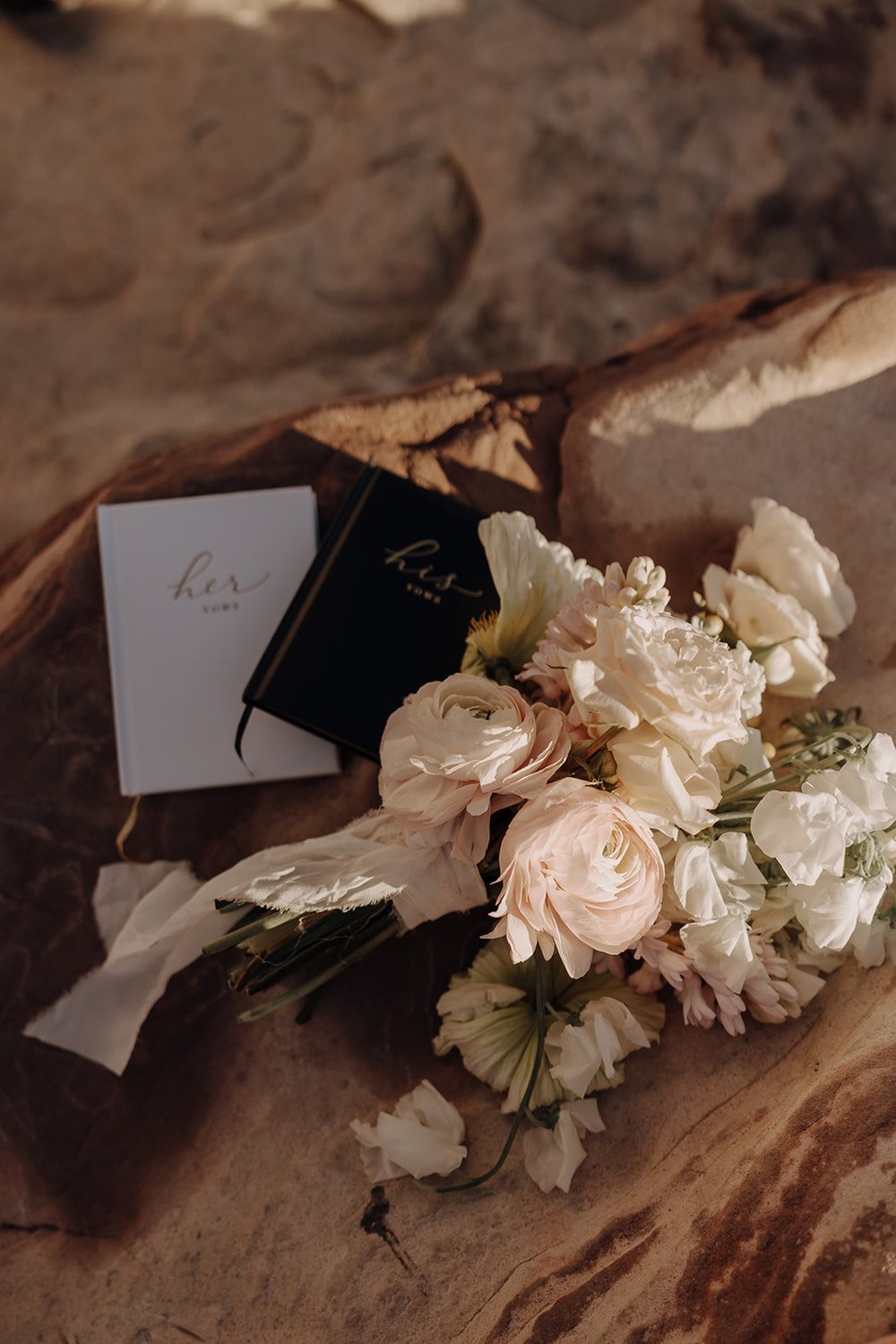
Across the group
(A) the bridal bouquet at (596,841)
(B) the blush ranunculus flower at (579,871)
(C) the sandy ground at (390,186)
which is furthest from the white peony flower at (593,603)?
(C) the sandy ground at (390,186)

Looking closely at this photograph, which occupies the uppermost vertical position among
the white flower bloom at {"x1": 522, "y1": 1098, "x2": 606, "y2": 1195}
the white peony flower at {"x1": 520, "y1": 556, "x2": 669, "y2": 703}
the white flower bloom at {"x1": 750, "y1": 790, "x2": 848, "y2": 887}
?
the white peony flower at {"x1": 520, "y1": 556, "x2": 669, "y2": 703}

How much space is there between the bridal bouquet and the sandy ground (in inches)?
32.0

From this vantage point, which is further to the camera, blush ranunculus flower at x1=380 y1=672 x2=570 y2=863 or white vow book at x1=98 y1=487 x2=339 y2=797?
white vow book at x1=98 y1=487 x2=339 y2=797

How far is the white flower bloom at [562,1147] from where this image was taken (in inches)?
34.6

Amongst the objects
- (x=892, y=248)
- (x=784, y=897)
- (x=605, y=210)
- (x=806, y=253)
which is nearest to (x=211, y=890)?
(x=784, y=897)

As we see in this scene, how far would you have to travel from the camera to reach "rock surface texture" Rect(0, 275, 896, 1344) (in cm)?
80

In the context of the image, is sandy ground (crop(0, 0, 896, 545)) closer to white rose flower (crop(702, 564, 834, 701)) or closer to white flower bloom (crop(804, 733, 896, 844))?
white rose flower (crop(702, 564, 834, 701))

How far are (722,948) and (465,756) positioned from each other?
28cm

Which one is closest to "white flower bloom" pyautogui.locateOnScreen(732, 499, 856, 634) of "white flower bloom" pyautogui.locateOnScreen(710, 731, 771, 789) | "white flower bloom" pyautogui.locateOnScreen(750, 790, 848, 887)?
"white flower bloom" pyautogui.locateOnScreen(710, 731, 771, 789)

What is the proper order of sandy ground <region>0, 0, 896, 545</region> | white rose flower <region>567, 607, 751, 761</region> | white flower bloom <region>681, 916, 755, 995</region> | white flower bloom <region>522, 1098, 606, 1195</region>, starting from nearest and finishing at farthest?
white rose flower <region>567, 607, 751, 761</region>, white flower bloom <region>681, 916, 755, 995</region>, white flower bloom <region>522, 1098, 606, 1195</region>, sandy ground <region>0, 0, 896, 545</region>

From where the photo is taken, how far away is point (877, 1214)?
0.74 meters

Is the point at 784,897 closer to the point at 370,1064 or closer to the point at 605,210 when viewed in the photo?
the point at 370,1064

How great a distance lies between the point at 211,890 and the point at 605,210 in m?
1.31

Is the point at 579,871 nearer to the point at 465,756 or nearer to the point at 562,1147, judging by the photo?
the point at 465,756
